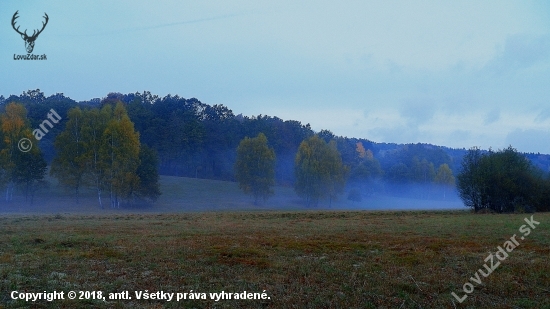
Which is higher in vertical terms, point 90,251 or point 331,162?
point 331,162

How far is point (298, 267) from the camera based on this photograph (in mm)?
11930

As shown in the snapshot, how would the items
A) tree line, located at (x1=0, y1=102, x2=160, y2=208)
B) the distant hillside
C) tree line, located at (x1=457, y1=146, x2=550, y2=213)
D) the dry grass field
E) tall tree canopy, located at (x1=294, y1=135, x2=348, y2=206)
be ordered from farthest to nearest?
the distant hillside, tall tree canopy, located at (x1=294, y1=135, x2=348, y2=206), tree line, located at (x1=0, y1=102, x2=160, y2=208), tree line, located at (x1=457, y1=146, x2=550, y2=213), the dry grass field

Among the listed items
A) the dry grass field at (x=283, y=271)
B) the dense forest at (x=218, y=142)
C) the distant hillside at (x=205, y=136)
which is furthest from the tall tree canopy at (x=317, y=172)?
the dry grass field at (x=283, y=271)

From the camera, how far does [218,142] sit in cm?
11006

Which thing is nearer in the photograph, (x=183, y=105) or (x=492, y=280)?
(x=492, y=280)

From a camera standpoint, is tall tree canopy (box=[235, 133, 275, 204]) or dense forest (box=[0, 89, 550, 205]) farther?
dense forest (box=[0, 89, 550, 205])

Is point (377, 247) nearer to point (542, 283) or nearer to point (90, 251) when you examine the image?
point (542, 283)

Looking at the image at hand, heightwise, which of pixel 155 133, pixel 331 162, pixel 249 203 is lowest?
pixel 249 203

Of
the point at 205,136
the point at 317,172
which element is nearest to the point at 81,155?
the point at 317,172

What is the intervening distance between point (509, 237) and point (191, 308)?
1731cm

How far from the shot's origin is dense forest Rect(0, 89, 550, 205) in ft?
329

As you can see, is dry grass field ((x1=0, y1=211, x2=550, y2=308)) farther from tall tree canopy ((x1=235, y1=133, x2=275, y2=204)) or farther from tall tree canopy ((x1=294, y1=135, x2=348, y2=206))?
tall tree canopy ((x1=294, y1=135, x2=348, y2=206))

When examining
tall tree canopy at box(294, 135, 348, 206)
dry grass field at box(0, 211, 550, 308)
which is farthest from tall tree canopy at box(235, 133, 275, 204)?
dry grass field at box(0, 211, 550, 308)

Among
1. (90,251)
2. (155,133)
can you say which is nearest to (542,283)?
(90,251)
